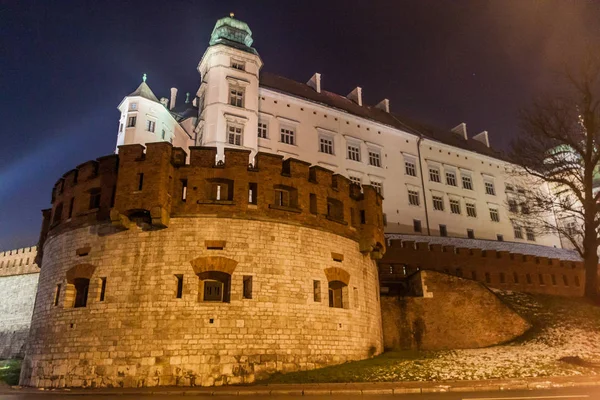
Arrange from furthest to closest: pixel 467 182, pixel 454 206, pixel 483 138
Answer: pixel 483 138 < pixel 467 182 < pixel 454 206

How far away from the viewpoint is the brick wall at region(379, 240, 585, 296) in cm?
2906

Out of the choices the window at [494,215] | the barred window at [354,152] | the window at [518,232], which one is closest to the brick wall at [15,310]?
the barred window at [354,152]

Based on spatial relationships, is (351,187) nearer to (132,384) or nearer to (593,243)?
(132,384)

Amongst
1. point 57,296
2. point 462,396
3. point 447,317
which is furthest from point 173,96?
point 462,396

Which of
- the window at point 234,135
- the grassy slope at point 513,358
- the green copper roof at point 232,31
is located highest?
the green copper roof at point 232,31

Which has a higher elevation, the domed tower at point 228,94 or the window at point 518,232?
the domed tower at point 228,94

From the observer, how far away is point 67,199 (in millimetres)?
17500

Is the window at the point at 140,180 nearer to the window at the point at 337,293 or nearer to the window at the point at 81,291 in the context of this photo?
the window at the point at 81,291

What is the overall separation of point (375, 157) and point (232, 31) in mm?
17346

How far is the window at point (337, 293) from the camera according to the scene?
1759cm

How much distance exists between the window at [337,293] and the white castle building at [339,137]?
15416 millimetres

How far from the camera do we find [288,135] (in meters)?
36.2

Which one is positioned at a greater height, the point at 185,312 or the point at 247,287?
the point at 247,287

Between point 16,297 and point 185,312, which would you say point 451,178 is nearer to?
point 185,312
